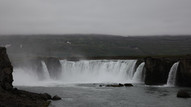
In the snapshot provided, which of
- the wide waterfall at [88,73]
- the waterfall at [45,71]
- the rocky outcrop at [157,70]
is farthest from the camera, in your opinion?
the waterfall at [45,71]

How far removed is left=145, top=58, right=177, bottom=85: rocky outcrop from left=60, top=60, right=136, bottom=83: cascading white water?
25.4 ft

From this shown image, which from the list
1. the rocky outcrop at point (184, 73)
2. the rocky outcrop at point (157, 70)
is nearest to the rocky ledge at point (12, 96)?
the rocky outcrop at point (184, 73)

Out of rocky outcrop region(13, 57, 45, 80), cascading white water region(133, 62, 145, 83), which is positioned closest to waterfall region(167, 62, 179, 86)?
cascading white water region(133, 62, 145, 83)

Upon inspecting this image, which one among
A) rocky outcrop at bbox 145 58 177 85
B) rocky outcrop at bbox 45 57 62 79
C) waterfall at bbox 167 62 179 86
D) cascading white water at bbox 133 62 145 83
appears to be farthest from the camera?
rocky outcrop at bbox 45 57 62 79

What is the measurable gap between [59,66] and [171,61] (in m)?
27.9

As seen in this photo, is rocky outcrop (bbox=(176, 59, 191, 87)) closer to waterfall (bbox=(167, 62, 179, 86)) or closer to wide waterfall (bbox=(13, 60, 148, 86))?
waterfall (bbox=(167, 62, 179, 86))

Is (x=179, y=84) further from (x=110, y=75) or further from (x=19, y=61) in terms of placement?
(x=19, y=61)

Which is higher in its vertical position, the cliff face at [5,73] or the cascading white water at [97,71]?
the cliff face at [5,73]

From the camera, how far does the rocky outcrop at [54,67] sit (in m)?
84.2

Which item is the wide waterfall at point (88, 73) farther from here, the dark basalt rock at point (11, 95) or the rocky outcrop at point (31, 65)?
the dark basalt rock at point (11, 95)

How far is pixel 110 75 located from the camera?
82375 mm

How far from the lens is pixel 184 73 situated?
64812mm

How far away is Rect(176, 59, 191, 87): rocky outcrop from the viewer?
2532 inches

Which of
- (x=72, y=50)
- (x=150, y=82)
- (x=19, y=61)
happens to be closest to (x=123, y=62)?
(x=150, y=82)
